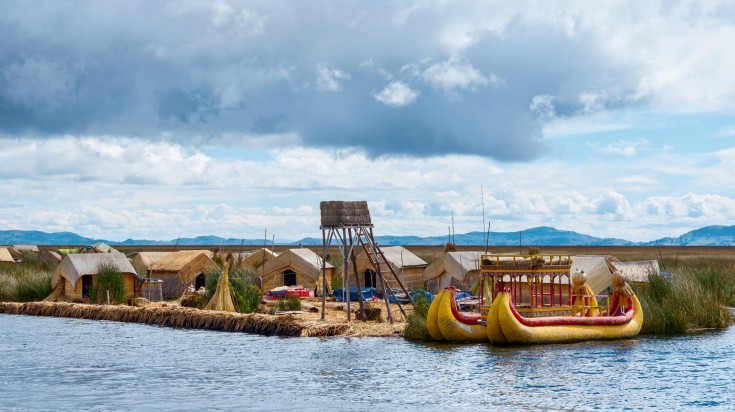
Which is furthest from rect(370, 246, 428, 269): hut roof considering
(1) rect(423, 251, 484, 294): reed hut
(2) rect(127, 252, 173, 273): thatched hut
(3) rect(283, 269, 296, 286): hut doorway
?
(2) rect(127, 252, 173, 273): thatched hut

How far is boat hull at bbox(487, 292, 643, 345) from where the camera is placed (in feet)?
81.6

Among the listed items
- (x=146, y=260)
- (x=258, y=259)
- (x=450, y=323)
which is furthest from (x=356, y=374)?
(x=146, y=260)

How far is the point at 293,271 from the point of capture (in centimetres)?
4328

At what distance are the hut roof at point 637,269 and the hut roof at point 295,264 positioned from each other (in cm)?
1264

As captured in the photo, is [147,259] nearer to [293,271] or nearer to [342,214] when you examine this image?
[293,271]

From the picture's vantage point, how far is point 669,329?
1116 inches

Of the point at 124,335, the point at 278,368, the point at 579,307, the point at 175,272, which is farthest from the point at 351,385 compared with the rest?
the point at 175,272

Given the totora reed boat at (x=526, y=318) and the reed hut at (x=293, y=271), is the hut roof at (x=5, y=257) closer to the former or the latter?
the reed hut at (x=293, y=271)

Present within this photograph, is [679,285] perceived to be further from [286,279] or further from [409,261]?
[286,279]

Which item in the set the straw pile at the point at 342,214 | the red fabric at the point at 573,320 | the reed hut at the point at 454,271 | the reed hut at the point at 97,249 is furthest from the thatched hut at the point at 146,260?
the red fabric at the point at 573,320

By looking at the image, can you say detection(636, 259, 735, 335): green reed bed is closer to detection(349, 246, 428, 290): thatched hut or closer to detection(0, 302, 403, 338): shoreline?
detection(0, 302, 403, 338): shoreline

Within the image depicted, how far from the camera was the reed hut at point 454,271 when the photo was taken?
39.1m

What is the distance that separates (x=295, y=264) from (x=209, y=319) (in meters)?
11.9

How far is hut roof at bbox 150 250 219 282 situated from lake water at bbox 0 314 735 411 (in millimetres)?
12831
